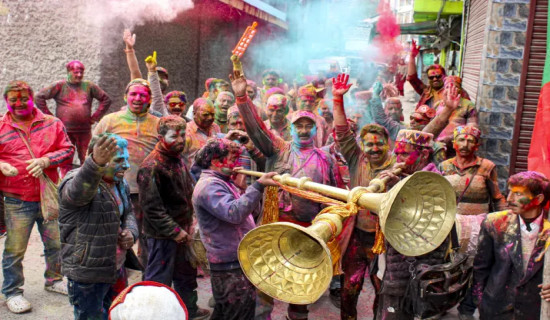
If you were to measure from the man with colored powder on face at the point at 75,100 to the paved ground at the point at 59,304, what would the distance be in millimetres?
2305

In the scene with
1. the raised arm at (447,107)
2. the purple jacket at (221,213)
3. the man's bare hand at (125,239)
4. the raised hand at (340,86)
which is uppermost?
the raised hand at (340,86)

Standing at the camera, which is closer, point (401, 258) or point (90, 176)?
point (90, 176)

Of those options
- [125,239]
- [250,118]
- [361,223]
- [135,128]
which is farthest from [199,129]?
[361,223]

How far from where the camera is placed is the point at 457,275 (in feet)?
12.8

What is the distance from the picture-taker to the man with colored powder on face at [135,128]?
5.69m

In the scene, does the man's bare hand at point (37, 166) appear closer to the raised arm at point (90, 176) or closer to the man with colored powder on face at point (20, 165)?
the man with colored powder on face at point (20, 165)

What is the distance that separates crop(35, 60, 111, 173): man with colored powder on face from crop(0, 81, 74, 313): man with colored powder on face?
107 inches

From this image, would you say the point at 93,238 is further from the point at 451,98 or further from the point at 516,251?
the point at 451,98

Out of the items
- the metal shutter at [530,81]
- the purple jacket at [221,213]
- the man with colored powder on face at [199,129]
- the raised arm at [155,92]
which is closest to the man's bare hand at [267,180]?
the purple jacket at [221,213]

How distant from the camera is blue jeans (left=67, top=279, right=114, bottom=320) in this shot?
3906 millimetres

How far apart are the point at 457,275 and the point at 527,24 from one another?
462 centimetres

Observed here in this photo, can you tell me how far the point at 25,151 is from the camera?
503 cm

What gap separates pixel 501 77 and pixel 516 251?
4065mm

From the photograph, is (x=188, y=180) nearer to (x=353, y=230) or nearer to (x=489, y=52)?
(x=353, y=230)
